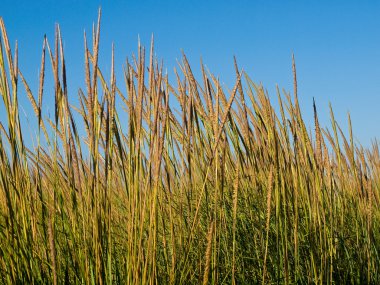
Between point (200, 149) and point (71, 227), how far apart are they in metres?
0.65

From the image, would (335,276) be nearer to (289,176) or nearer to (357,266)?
(357,266)

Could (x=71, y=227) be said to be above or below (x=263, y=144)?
below

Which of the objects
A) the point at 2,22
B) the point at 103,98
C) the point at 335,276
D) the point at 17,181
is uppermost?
the point at 2,22

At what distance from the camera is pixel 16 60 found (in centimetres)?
135

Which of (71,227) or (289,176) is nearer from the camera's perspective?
(71,227)

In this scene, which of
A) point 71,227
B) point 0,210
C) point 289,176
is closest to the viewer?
point 71,227

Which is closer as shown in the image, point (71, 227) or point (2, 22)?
point (2, 22)

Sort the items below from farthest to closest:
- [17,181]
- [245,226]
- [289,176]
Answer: [245,226] → [289,176] → [17,181]

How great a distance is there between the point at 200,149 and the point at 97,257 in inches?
30.8

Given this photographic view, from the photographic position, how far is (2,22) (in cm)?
130

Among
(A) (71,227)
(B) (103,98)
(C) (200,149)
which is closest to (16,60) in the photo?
(B) (103,98)

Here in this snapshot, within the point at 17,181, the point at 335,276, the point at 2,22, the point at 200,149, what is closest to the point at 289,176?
the point at 200,149

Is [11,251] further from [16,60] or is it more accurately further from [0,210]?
[16,60]

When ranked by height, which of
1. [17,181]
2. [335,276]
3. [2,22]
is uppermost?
[2,22]
